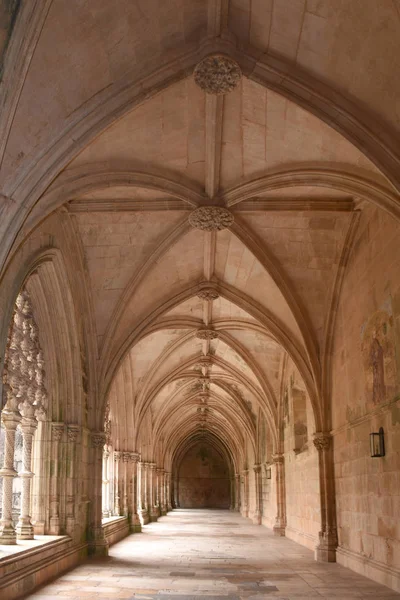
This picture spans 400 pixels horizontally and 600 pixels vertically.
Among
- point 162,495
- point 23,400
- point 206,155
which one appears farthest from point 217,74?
point 162,495

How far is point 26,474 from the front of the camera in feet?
32.3

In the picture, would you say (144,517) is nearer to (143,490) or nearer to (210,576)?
(143,490)

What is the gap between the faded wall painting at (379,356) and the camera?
28.3ft

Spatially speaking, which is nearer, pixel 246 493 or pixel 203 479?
pixel 246 493

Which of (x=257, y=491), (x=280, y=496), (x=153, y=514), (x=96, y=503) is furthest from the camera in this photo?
(x=153, y=514)

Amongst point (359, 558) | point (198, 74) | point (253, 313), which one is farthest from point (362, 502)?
point (198, 74)

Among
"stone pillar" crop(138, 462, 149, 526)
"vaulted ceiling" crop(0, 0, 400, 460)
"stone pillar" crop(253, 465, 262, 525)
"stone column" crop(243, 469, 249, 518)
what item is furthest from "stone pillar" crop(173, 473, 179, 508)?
"vaulted ceiling" crop(0, 0, 400, 460)

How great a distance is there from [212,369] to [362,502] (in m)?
11.8

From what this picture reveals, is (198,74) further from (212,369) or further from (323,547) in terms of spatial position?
(212,369)

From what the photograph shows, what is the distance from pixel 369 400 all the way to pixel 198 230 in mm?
4122

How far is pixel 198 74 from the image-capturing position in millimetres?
7199

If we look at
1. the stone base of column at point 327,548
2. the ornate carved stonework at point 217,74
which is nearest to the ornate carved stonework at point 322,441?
the stone base of column at point 327,548

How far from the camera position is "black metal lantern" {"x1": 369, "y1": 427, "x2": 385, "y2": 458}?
8.82 metres

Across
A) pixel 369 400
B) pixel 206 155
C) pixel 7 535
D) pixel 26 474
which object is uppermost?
pixel 206 155
